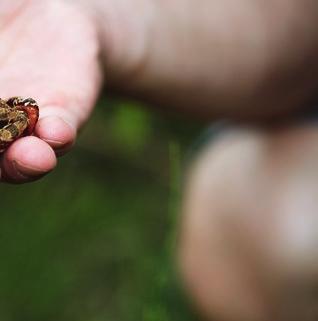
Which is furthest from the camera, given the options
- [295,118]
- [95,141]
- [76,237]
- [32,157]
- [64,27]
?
[95,141]

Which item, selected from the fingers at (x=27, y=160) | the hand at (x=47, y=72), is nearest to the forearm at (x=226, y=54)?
the hand at (x=47, y=72)

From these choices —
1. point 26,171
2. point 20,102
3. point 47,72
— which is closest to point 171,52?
point 47,72

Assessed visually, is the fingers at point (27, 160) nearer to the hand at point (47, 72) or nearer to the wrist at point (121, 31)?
the hand at point (47, 72)

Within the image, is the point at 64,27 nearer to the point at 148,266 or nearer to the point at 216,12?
the point at 216,12

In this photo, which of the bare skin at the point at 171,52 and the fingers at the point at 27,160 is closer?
the fingers at the point at 27,160

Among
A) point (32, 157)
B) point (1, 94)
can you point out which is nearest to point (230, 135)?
point (1, 94)
